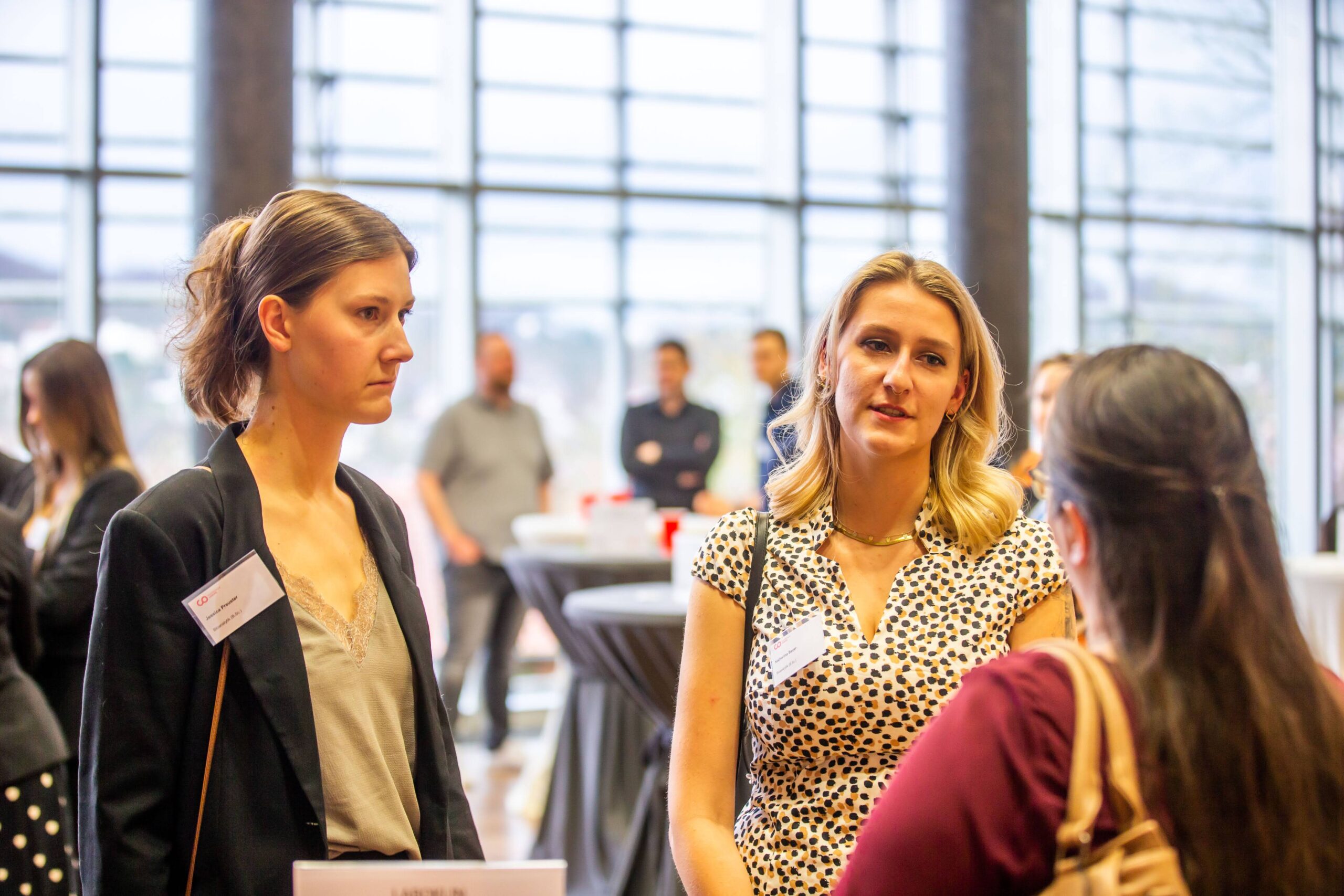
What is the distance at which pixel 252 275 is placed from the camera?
4.75 ft

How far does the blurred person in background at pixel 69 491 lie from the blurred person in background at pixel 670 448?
306 centimetres

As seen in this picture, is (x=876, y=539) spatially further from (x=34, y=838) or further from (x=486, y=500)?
(x=486, y=500)

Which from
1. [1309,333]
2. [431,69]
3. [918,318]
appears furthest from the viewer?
[1309,333]

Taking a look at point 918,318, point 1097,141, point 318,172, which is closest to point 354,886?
point 918,318

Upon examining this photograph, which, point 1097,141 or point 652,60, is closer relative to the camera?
point 652,60

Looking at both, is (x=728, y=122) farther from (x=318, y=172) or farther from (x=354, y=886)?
(x=354, y=886)

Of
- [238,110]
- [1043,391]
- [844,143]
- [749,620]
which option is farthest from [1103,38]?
[749,620]

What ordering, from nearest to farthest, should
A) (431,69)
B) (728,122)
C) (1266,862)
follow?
(1266,862) < (431,69) < (728,122)

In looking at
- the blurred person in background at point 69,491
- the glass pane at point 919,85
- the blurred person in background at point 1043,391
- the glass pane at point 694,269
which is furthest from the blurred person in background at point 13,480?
the glass pane at point 919,85

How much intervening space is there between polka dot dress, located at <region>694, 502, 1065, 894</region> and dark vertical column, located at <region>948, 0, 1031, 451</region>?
4.40 metres

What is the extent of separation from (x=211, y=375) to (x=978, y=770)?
3.50 feet

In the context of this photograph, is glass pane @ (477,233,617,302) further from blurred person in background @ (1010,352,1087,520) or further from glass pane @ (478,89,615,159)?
blurred person in background @ (1010,352,1087,520)

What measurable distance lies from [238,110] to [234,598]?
11.9 feet

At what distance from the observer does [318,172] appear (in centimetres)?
663
